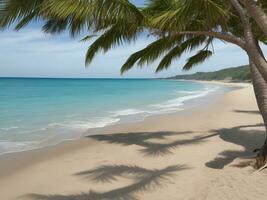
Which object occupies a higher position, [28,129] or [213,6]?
[213,6]

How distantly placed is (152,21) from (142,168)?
2.56 m

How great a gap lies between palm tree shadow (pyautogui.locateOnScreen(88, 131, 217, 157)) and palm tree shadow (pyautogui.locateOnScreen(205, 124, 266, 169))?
594 mm

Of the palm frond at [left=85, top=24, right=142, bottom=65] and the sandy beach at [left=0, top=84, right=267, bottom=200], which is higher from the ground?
the palm frond at [left=85, top=24, right=142, bottom=65]

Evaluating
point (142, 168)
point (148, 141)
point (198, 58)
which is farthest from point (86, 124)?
point (142, 168)

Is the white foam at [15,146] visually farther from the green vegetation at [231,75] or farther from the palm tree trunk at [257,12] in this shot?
the green vegetation at [231,75]

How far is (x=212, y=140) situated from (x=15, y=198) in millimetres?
5536

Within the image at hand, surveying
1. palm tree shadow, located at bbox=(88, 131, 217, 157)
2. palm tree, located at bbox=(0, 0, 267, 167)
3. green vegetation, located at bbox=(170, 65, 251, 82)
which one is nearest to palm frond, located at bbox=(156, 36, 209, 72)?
palm tree, located at bbox=(0, 0, 267, 167)

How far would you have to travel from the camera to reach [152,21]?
686 centimetres

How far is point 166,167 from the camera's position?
7207 mm

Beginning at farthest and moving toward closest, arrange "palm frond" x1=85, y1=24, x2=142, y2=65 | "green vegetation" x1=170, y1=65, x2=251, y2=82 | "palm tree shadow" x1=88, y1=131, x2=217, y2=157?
"green vegetation" x1=170, y1=65, x2=251, y2=82 < "palm tree shadow" x1=88, y1=131, x2=217, y2=157 < "palm frond" x1=85, y1=24, x2=142, y2=65

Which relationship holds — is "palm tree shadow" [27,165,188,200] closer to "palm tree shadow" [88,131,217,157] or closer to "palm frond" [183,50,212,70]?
"palm tree shadow" [88,131,217,157]

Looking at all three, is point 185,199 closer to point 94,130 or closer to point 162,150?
point 162,150

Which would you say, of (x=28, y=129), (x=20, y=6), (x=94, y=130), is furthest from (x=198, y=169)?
(x=28, y=129)

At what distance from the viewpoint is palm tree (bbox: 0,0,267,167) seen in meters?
5.43
